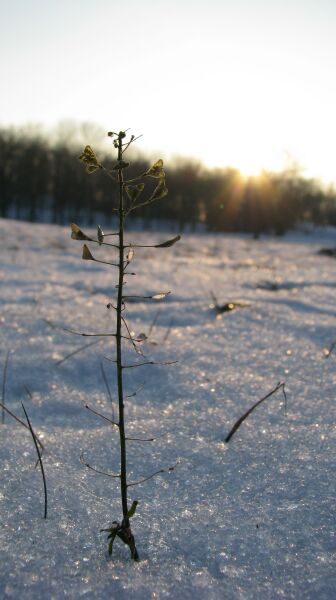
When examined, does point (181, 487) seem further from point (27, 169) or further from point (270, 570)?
point (27, 169)

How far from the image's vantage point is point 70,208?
40344 mm

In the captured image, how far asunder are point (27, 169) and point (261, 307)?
36.3 metres

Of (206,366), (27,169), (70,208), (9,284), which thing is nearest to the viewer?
(206,366)

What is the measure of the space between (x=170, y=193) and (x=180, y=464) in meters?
41.2

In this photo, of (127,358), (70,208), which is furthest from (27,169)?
(127,358)

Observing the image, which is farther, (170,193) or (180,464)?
(170,193)

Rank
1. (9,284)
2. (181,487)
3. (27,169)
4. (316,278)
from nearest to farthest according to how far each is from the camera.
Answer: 1. (181,487)
2. (9,284)
3. (316,278)
4. (27,169)

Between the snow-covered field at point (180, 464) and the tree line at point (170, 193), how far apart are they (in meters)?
32.8

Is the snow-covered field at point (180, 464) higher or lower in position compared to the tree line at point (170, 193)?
lower

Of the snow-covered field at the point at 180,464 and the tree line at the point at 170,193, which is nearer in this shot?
the snow-covered field at the point at 180,464

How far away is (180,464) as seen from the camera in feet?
4.21

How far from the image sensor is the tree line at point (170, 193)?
36469mm

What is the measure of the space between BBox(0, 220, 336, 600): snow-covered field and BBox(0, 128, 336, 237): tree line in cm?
3283

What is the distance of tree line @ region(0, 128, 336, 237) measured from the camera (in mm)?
36469
